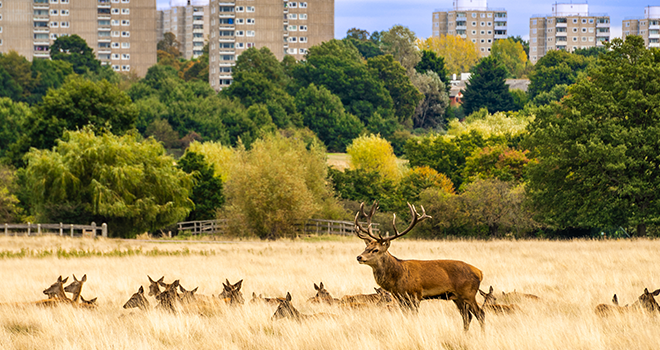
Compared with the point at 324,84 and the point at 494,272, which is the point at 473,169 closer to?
the point at 494,272

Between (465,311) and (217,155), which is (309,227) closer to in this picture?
(217,155)

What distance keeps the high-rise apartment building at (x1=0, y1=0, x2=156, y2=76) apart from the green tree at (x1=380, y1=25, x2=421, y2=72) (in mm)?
50627

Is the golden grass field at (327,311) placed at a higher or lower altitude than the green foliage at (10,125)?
lower

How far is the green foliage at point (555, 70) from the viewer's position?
437 feet

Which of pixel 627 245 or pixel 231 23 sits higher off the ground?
pixel 231 23

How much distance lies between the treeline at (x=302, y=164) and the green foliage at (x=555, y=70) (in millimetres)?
24984

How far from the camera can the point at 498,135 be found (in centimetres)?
7094

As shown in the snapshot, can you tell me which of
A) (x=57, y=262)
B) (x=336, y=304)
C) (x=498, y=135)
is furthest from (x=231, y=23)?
(x=336, y=304)

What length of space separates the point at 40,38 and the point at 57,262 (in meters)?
144

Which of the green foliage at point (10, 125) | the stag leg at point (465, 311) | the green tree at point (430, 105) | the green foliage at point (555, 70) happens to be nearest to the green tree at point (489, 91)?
the green tree at point (430, 105)

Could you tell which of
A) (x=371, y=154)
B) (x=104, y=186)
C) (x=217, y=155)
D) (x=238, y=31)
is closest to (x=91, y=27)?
(x=238, y=31)

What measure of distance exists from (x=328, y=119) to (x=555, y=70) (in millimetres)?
46350

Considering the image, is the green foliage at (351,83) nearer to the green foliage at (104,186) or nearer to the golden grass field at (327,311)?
the green foliage at (104,186)

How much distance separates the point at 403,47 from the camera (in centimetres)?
13938
